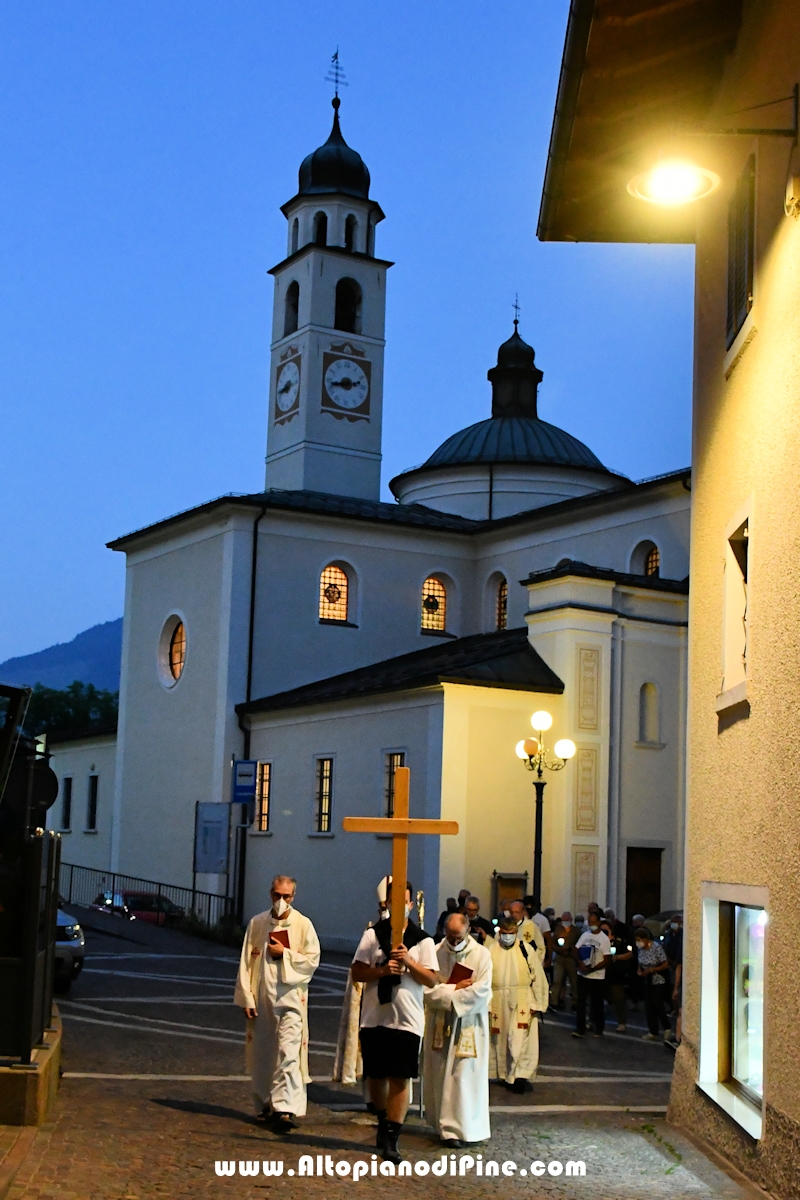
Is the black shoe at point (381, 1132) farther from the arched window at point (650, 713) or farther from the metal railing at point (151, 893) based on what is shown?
the metal railing at point (151, 893)

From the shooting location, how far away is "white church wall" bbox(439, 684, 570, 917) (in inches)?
1156

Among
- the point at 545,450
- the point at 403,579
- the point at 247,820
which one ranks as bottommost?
the point at 247,820

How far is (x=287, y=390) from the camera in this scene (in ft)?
153

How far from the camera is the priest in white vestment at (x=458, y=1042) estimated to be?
1141 centimetres

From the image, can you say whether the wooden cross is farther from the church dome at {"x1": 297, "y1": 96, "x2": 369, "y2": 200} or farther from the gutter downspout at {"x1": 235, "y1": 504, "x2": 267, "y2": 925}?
the church dome at {"x1": 297, "y1": 96, "x2": 369, "y2": 200}

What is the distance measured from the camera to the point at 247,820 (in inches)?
1438

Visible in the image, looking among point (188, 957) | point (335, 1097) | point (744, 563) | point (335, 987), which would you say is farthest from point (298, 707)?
point (744, 563)

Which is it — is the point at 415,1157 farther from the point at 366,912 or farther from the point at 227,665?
the point at 227,665

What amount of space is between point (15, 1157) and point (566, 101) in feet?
25.6

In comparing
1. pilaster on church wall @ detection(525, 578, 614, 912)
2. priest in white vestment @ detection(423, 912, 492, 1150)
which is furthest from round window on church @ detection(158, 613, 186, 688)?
priest in white vestment @ detection(423, 912, 492, 1150)

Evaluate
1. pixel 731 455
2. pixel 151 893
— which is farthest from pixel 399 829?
pixel 151 893

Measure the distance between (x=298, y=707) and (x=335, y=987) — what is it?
10.3 metres

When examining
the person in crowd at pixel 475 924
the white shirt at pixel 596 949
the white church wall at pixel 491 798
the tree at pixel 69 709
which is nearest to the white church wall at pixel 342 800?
→ the white church wall at pixel 491 798

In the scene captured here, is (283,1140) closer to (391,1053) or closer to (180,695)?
(391,1053)
